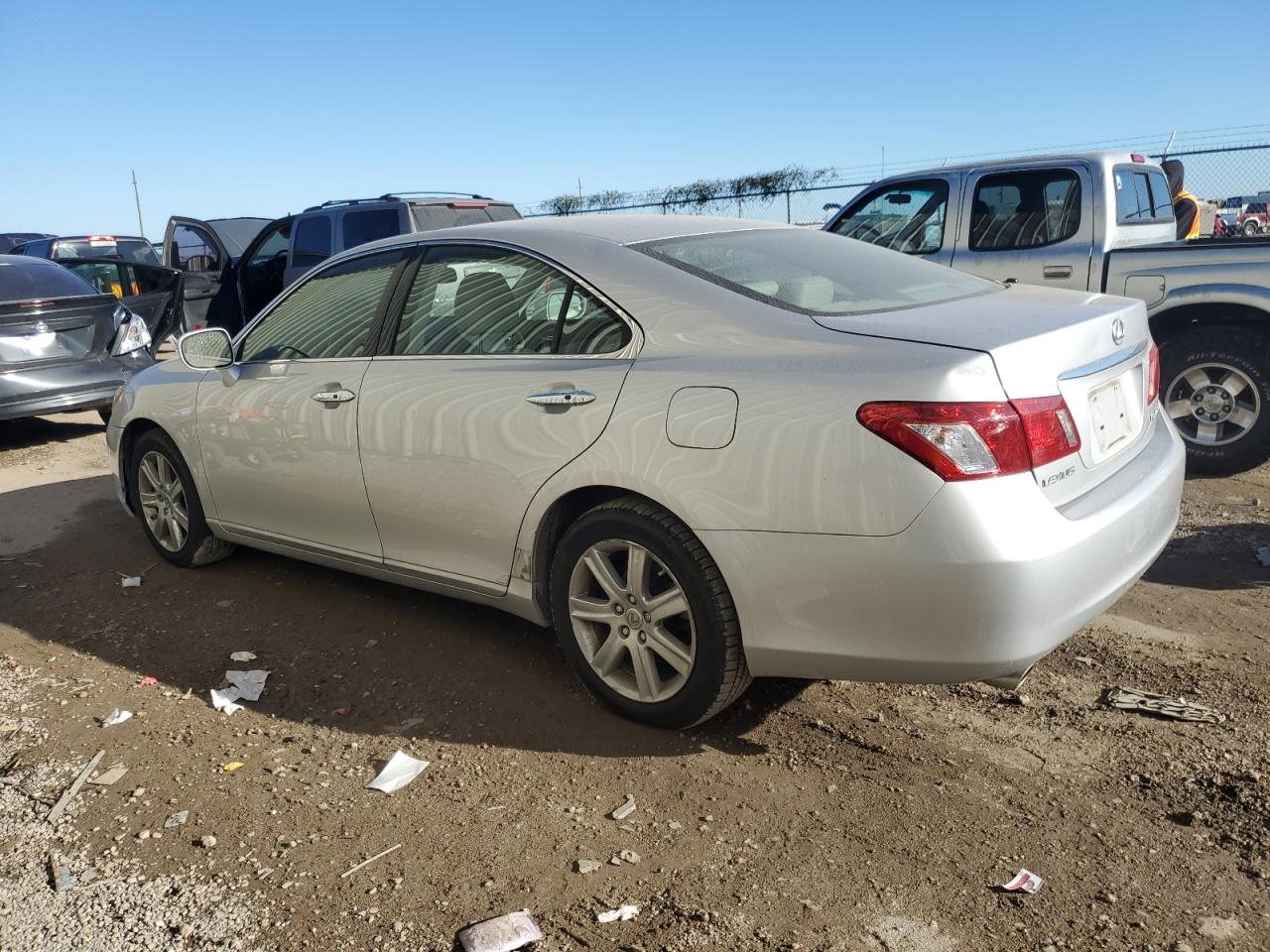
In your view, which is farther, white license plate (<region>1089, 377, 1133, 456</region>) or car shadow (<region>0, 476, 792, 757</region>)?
car shadow (<region>0, 476, 792, 757</region>)

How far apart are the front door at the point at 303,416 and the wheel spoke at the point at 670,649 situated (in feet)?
4.48

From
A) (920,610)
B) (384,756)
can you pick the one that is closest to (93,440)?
(384,756)

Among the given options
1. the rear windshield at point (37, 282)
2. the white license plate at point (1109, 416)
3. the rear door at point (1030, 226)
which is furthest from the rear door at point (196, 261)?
the white license plate at point (1109, 416)

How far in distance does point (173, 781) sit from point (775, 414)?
2.14 metres

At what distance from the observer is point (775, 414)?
2775mm

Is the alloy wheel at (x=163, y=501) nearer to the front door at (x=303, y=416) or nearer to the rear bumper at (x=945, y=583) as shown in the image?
the front door at (x=303, y=416)

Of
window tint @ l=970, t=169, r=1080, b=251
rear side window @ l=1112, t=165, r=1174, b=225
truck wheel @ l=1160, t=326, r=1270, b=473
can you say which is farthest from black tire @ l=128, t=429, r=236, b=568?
rear side window @ l=1112, t=165, r=1174, b=225

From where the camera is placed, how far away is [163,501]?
5102 millimetres

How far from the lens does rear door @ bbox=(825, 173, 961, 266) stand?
7.21 meters

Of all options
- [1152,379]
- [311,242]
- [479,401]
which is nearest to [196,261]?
[311,242]

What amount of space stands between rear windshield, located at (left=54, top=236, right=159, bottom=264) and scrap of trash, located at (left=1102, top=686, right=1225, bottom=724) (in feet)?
42.5

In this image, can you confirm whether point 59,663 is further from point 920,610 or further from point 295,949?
point 920,610

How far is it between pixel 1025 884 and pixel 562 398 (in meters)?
1.87

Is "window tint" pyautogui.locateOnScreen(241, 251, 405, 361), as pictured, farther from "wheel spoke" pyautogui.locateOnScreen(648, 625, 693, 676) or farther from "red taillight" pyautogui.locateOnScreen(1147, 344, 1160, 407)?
"red taillight" pyautogui.locateOnScreen(1147, 344, 1160, 407)
